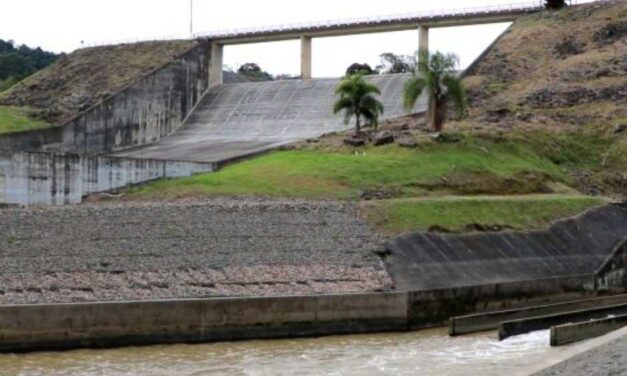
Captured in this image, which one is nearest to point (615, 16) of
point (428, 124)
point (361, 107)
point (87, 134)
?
point (428, 124)

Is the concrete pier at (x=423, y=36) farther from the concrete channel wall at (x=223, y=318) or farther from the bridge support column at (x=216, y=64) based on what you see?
the concrete channel wall at (x=223, y=318)

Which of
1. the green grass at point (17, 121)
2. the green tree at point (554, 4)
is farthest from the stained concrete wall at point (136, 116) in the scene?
the green tree at point (554, 4)

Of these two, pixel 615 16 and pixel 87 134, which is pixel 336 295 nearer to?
pixel 87 134

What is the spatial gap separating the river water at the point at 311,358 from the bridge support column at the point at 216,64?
44.6 meters

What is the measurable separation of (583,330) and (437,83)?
2323 cm

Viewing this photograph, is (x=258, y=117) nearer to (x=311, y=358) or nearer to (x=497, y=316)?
(x=497, y=316)

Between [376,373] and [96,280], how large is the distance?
28.4 ft

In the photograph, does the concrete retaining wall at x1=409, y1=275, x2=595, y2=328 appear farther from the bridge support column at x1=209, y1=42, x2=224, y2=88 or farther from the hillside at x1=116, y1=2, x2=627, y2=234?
the bridge support column at x1=209, y1=42, x2=224, y2=88

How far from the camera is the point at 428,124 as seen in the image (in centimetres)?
4884

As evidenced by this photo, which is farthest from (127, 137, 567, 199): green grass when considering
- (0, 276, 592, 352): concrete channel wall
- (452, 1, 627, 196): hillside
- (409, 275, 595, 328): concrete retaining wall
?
(0, 276, 592, 352): concrete channel wall

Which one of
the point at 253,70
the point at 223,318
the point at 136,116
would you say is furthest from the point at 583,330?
the point at 253,70

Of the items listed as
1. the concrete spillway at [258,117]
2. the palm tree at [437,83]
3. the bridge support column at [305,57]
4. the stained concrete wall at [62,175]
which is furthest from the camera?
the bridge support column at [305,57]

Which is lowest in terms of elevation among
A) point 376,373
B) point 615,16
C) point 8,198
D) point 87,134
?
point 376,373

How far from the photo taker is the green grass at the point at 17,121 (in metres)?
51.7
